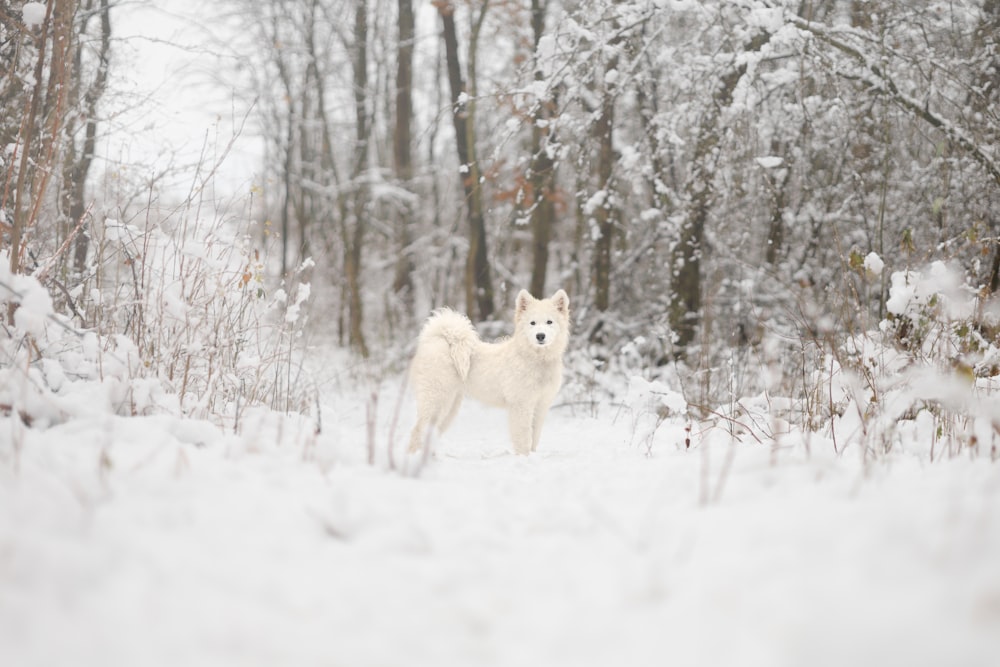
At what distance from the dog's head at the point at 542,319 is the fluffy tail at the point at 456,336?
0.41m

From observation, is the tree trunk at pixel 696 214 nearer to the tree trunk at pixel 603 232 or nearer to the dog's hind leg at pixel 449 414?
the tree trunk at pixel 603 232

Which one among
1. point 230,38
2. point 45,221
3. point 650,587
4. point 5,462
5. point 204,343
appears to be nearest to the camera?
point 650,587

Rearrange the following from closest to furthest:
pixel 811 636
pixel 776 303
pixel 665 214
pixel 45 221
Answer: pixel 811 636
pixel 45 221
pixel 665 214
pixel 776 303

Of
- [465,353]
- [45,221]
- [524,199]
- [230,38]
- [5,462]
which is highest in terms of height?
[230,38]

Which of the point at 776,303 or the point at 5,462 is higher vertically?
the point at 776,303

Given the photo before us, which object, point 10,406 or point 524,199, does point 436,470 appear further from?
point 524,199

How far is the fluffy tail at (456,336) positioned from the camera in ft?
15.4

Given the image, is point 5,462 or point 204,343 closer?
point 5,462

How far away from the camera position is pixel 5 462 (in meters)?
2.13

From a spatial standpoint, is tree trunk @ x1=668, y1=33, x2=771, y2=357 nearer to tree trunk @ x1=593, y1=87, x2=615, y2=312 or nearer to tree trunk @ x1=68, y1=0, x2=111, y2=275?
tree trunk @ x1=593, y1=87, x2=615, y2=312

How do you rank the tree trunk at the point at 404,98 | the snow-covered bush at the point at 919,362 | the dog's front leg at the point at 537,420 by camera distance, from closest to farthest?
the snow-covered bush at the point at 919,362 < the dog's front leg at the point at 537,420 < the tree trunk at the point at 404,98

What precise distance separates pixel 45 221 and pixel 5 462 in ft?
10.7

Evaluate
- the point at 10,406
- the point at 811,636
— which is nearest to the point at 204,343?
the point at 10,406

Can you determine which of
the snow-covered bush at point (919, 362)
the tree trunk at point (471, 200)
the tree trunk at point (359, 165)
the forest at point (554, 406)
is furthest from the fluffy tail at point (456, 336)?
the tree trunk at point (359, 165)
